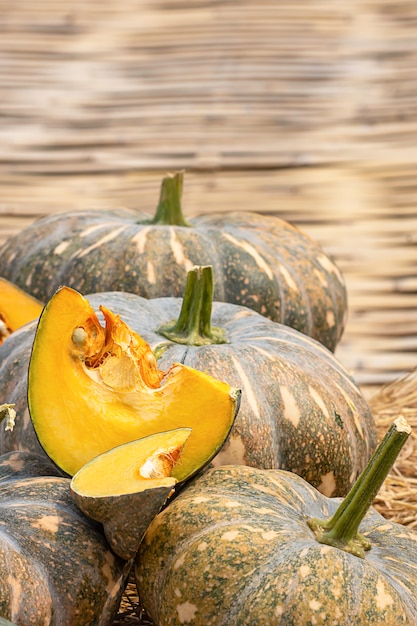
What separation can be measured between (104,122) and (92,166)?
22 centimetres

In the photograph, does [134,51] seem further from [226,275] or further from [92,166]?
[226,275]

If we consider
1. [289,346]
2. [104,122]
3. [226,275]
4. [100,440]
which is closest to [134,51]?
[104,122]

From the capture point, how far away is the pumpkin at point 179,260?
10.1 ft

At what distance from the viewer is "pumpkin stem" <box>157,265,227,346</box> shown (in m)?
2.37

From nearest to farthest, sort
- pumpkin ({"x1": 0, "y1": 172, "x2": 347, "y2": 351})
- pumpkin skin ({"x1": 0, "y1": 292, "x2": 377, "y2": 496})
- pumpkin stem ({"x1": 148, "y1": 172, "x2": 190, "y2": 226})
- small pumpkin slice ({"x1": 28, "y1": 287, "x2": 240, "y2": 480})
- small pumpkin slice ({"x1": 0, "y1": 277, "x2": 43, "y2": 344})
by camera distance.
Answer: small pumpkin slice ({"x1": 28, "y1": 287, "x2": 240, "y2": 480}) → pumpkin skin ({"x1": 0, "y1": 292, "x2": 377, "y2": 496}) → small pumpkin slice ({"x1": 0, "y1": 277, "x2": 43, "y2": 344}) → pumpkin ({"x1": 0, "y1": 172, "x2": 347, "y2": 351}) → pumpkin stem ({"x1": 148, "y1": 172, "x2": 190, "y2": 226})

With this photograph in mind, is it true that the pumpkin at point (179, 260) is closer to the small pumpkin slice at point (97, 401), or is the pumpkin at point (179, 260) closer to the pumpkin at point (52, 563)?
the small pumpkin slice at point (97, 401)

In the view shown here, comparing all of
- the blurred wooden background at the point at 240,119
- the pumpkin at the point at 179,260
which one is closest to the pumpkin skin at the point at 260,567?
the pumpkin at the point at 179,260

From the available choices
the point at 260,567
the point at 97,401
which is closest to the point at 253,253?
the point at 97,401

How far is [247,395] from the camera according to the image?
7.50ft

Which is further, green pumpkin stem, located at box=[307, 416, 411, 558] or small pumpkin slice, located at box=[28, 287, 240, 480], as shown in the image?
small pumpkin slice, located at box=[28, 287, 240, 480]

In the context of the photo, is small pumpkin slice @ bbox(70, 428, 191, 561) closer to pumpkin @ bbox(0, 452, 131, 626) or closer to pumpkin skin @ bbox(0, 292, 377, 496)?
pumpkin @ bbox(0, 452, 131, 626)

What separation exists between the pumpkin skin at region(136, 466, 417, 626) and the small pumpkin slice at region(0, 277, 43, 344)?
1.09m

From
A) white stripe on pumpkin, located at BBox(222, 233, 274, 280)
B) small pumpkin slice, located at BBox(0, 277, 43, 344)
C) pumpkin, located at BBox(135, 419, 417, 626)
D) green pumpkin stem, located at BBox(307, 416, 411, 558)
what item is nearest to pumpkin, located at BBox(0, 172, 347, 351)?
white stripe on pumpkin, located at BBox(222, 233, 274, 280)

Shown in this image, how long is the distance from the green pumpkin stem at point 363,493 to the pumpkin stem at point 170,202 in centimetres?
169
